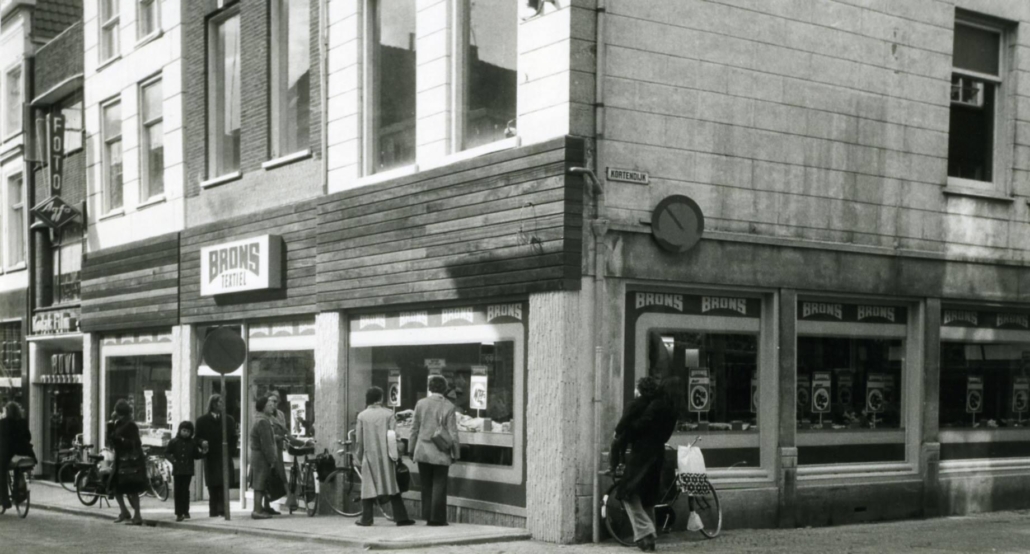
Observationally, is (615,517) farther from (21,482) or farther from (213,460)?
(21,482)

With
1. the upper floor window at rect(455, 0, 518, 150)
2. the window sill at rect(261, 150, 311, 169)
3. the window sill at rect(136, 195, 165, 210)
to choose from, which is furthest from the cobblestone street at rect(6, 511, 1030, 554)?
the window sill at rect(136, 195, 165, 210)

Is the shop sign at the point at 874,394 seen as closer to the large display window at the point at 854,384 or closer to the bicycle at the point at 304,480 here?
the large display window at the point at 854,384

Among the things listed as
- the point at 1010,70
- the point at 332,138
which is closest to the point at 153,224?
the point at 332,138

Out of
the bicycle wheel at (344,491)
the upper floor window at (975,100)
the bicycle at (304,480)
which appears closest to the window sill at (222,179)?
the bicycle at (304,480)

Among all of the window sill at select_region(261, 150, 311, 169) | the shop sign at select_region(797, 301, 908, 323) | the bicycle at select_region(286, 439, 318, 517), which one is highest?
the window sill at select_region(261, 150, 311, 169)

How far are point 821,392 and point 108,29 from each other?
16546mm

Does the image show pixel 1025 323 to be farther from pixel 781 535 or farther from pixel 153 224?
pixel 153 224

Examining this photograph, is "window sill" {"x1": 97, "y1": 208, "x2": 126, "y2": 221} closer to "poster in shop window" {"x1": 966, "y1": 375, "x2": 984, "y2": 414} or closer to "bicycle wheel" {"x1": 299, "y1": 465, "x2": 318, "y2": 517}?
"bicycle wheel" {"x1": 299, "y1": 465, "x2": 318, "y2": 517}

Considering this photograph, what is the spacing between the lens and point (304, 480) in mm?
17031

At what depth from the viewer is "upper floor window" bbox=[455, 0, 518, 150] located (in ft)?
45.4

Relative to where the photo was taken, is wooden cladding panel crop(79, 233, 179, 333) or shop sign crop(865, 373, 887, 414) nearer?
shop sign crop(865, 373, 887, 414)

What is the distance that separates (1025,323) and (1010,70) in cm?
340

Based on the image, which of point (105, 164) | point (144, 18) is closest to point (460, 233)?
point (144, 18)

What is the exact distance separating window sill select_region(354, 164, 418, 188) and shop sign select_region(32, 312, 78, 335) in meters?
12.2
